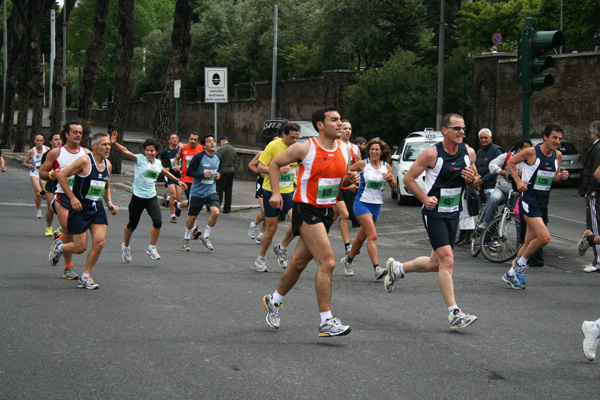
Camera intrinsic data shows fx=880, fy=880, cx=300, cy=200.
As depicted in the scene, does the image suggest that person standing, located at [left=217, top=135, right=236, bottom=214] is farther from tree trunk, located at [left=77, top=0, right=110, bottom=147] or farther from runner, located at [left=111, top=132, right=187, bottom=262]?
tree trunk, located at [left=77, top=0, right=110, bottom=147]

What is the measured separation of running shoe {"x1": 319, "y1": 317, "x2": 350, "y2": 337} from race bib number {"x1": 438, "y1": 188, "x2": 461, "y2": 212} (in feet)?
5.38

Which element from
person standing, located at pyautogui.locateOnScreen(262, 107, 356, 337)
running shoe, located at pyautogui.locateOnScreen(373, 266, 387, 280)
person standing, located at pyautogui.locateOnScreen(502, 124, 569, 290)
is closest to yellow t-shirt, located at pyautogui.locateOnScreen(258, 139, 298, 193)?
running shoe, located at pyautogui.locateOnScreen(373, 266, 387, 280)

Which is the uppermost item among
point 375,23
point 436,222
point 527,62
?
point 375,23

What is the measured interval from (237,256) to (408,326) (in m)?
5.65

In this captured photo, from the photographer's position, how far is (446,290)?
25.3 feet

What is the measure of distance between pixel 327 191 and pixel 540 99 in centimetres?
2753

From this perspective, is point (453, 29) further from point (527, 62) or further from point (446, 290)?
point (446, 290)

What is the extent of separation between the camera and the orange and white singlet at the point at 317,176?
7.42 m

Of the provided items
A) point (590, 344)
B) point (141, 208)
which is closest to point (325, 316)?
point (590, 344)

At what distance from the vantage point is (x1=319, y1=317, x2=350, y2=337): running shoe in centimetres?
698

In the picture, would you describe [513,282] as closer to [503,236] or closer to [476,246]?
[503,236]

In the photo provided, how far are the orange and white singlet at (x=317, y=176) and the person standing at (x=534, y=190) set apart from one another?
359 cm

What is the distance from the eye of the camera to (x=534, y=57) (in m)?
12.7

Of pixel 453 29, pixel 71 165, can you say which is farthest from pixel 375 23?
pixel 71 165
